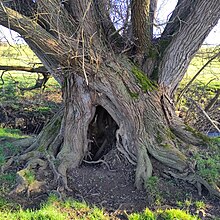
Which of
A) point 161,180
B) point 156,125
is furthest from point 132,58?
point 161,180

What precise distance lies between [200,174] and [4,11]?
12.0ft

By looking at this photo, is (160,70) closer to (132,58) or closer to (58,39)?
(132,58)

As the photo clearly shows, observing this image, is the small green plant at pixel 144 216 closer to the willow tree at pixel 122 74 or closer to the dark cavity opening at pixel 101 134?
the willow tree at pixel 122 74

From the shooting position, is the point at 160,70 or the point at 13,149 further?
the point at 13,149

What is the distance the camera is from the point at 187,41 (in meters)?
5.59

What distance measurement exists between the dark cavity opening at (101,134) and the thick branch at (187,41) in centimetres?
129

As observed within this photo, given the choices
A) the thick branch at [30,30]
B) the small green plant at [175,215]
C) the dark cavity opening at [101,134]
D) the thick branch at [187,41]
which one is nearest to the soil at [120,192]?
the small green plant at [175,215]

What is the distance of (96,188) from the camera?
4914mm

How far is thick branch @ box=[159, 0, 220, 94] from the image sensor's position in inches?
210

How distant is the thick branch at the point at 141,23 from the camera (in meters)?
5.12

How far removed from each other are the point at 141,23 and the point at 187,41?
0.91 meters

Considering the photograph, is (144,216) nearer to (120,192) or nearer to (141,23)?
(120,192)

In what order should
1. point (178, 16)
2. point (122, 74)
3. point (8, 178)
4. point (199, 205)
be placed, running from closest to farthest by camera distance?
point (199, 205)
point (8, 178)
point (122, 74)
point (178, 16)

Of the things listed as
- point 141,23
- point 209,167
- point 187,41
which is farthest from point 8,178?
point 187,41
